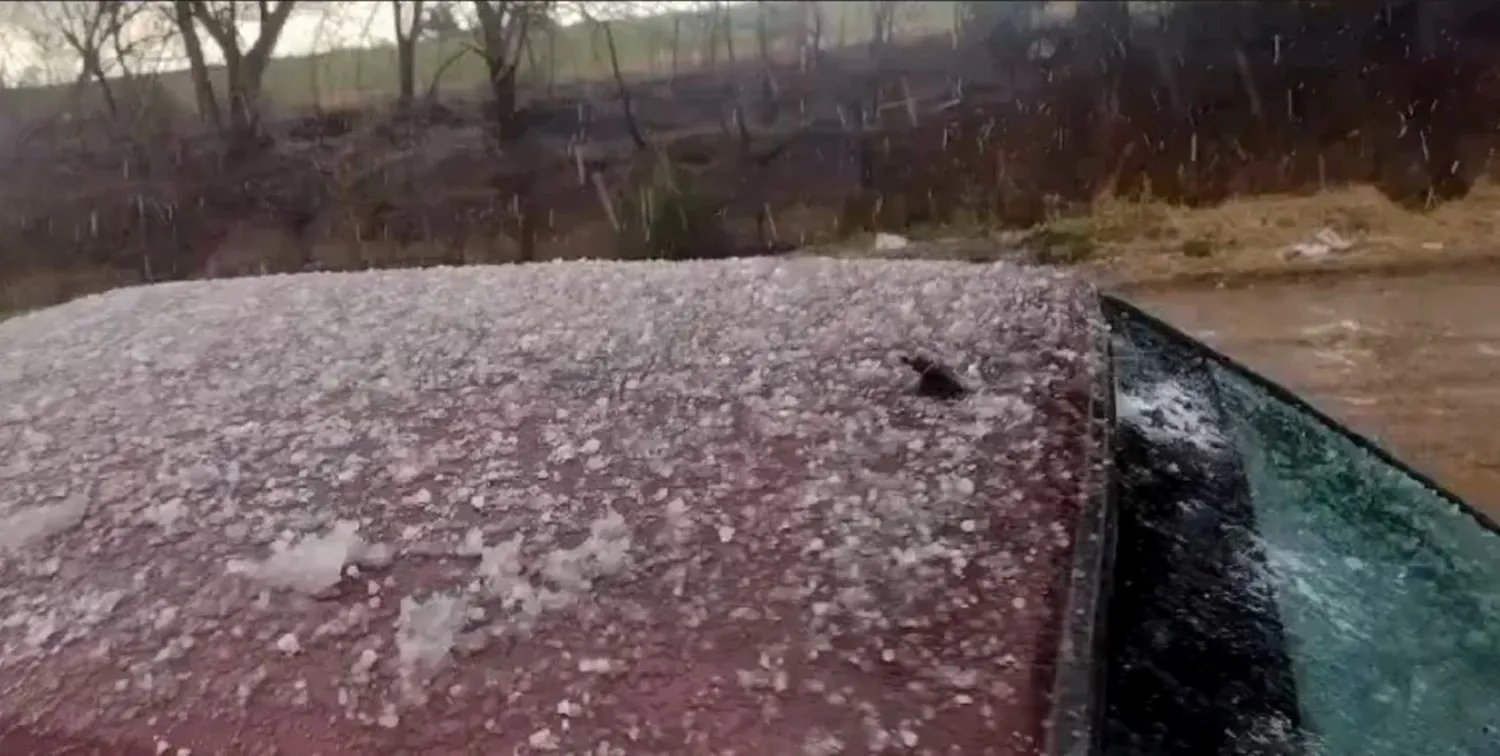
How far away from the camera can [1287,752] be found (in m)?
0.87

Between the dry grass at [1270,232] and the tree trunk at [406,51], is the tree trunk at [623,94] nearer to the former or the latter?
the tree trunk at [406,51]

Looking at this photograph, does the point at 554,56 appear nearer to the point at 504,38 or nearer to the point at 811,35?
the point at 504,38

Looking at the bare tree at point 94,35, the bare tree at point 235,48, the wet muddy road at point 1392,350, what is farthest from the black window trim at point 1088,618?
the bare tree at point 94,35

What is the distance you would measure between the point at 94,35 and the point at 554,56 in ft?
2.23

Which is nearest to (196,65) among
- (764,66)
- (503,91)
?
(503,91)

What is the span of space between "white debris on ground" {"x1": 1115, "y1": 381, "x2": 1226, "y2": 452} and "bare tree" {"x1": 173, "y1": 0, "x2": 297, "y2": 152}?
4.53 feet

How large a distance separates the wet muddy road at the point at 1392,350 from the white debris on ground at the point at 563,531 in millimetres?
565

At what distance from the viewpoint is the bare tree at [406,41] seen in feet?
6.31

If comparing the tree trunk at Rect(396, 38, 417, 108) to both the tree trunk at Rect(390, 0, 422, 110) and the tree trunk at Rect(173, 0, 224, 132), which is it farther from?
A: the tree trunk at Rect(173, 0, 224, 132)

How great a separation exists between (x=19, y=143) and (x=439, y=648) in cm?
160

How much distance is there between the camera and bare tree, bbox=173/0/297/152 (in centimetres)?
196

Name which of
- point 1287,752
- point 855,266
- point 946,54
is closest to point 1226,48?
point 946,54

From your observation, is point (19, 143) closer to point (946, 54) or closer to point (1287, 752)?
point (946, 54)

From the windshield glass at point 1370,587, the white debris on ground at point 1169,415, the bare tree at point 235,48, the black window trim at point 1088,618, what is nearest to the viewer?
the black window trim at point 1088,618
